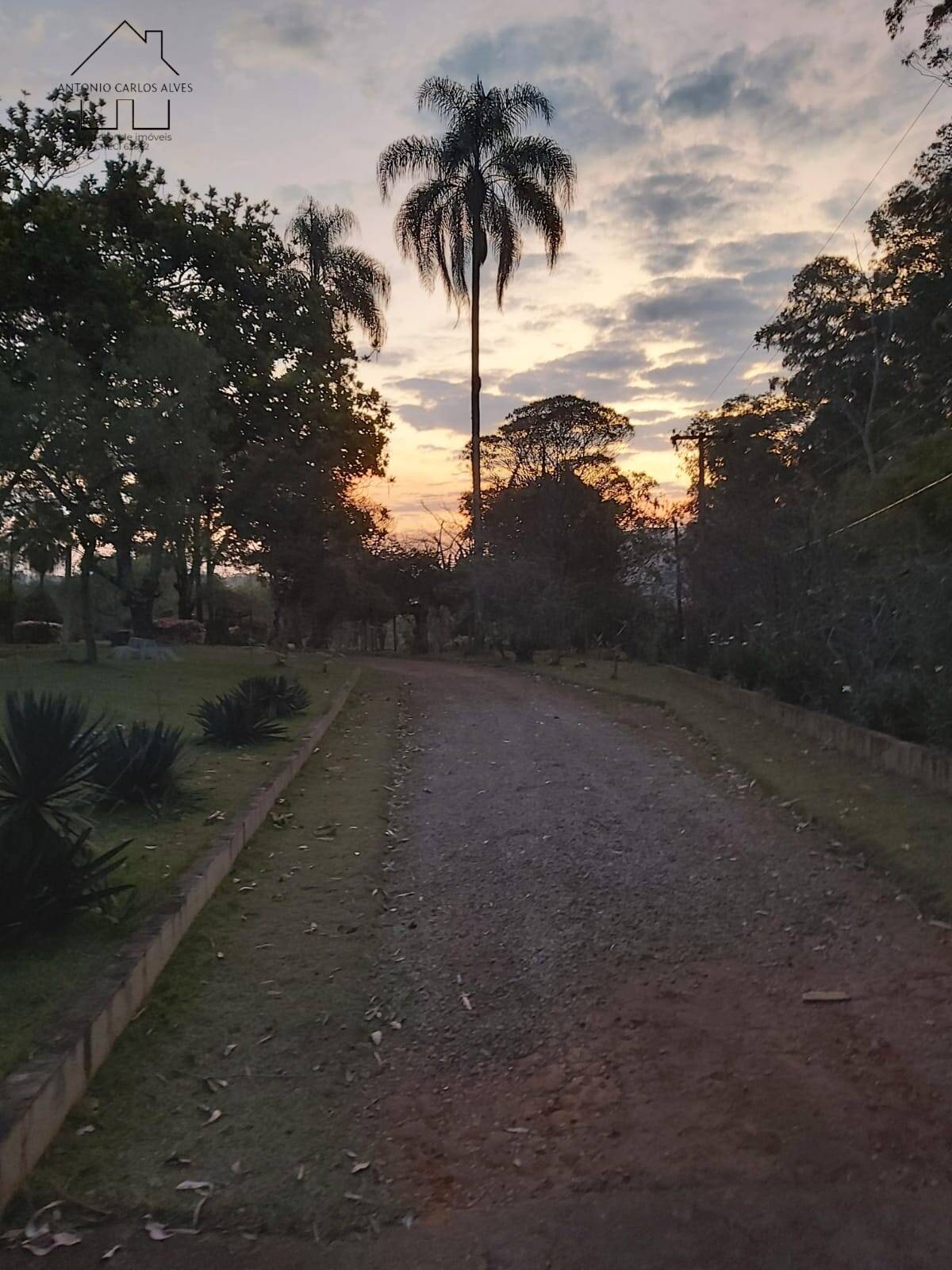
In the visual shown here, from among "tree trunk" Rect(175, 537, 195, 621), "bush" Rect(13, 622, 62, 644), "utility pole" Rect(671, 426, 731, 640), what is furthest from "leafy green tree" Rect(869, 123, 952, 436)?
A: "bush" Rect(13, 622, 62, 644)

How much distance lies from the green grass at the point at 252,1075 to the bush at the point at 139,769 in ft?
5.00

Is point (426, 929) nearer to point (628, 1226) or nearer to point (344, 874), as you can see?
point (344, 874)

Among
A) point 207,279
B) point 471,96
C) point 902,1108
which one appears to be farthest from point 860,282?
point 902,1108

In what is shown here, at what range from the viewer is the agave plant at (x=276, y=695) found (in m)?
13.5

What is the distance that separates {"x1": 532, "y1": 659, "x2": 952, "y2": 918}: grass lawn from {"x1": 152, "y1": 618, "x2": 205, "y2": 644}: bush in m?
25.5

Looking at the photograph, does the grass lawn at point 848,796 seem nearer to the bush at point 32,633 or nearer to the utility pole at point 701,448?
the utility pole at point 701,448

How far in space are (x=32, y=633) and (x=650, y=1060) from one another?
122 ft

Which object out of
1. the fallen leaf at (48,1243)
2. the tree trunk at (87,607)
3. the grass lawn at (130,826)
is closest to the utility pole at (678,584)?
the grass lawn at (130,826)

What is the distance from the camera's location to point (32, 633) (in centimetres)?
3756

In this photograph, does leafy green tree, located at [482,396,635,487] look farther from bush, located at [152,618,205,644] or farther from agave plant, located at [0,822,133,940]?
agave plant, located at [0,822,133,940]

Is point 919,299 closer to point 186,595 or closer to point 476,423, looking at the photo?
point 476,423

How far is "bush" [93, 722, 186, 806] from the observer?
8.44 meters

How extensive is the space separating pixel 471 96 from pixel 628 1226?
109 ft

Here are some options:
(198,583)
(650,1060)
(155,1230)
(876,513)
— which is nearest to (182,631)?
(198,583)
